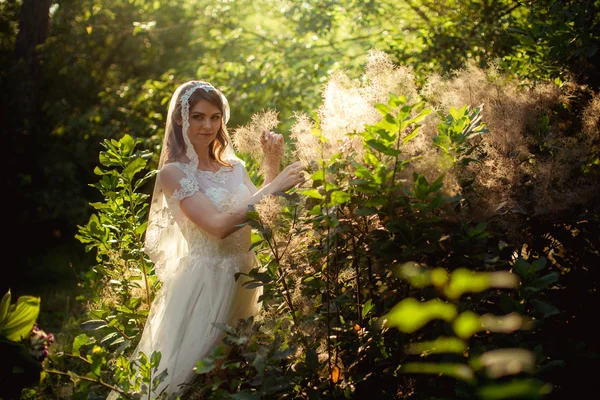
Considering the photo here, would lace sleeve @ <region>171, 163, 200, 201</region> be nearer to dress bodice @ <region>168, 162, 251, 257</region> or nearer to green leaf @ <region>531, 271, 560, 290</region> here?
dress bodice @ <region>168, 162, 251, 257</region>

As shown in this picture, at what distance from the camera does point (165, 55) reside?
493 inches

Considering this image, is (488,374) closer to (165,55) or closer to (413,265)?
(413,265)

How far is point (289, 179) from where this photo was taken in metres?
→ 2.31

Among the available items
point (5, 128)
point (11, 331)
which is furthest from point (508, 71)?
point (5, 128)

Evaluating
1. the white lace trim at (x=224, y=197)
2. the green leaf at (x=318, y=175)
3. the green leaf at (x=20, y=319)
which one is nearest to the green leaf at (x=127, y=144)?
the white lace trim at (x=224, y=197)

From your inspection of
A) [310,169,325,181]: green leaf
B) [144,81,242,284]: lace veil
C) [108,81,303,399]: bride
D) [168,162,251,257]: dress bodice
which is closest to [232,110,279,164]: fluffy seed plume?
[108,81,303,399]: bride

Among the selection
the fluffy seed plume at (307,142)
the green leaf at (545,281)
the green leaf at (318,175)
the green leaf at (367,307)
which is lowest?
the green leaf at (367,307)

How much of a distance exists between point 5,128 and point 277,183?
7949 mm

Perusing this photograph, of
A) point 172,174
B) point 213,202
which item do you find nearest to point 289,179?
point 213,202

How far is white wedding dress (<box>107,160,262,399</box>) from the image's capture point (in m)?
2.92

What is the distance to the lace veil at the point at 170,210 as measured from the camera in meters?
3.17

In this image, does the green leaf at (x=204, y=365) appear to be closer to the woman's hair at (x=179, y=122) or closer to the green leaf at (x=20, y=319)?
the green leaf at (x=20, y=319)

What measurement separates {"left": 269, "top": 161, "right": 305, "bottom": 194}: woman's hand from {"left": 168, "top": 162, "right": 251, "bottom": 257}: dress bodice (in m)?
0.66

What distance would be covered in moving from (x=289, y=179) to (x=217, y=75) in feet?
19.5
